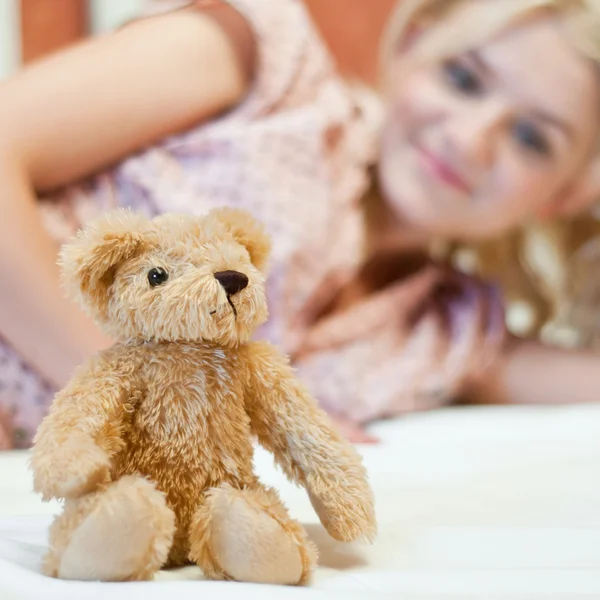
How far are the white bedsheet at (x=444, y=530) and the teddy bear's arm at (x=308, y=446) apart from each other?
31 mm

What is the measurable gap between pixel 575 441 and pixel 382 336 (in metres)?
0.33

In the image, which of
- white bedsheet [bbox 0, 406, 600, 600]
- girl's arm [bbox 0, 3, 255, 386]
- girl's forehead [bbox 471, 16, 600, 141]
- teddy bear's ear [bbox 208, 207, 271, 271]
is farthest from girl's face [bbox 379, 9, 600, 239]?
teddy bear's ear [bbox 208, 207, 271, 271]

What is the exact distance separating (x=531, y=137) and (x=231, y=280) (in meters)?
0.72

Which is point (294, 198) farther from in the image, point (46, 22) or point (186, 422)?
point (46, 22)

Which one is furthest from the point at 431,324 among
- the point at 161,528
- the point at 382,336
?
the point at 161,528

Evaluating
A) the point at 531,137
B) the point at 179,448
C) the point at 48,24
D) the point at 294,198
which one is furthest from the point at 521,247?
the point at 179,448

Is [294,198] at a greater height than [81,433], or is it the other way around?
[294,198]

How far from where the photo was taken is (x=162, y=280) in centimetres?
33

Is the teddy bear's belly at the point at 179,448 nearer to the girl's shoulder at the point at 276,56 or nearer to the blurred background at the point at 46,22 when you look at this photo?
the girl's shoulder at the point at 276,56

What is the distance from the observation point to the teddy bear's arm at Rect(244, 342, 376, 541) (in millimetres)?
339

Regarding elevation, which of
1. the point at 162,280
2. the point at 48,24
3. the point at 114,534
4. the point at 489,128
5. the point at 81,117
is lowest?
the point at 114,534

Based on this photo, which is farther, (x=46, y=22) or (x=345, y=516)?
(x=46, y=22)

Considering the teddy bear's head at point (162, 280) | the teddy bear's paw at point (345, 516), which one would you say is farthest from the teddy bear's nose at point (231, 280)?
the teddy bear's paw at point (345, 516)

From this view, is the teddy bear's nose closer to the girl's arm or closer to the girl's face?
the girl's arm
